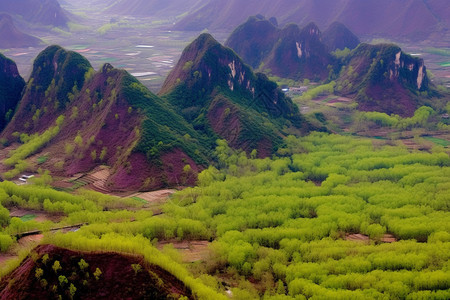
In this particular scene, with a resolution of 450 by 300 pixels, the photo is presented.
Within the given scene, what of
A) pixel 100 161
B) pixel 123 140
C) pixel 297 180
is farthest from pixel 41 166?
pixel 297 180

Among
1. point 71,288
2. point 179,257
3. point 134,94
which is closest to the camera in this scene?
point 71,288

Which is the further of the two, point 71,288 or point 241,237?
point 241,237

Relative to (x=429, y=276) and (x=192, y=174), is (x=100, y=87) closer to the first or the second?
(x=192, y=174)

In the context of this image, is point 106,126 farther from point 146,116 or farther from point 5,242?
point 5,242

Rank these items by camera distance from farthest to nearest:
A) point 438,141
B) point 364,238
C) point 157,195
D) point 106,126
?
point 438,141
point 106,126
point 157,195
point 364,238

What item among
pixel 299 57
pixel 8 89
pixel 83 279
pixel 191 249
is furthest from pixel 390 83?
pixel 83 279

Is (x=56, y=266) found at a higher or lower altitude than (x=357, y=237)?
higher
